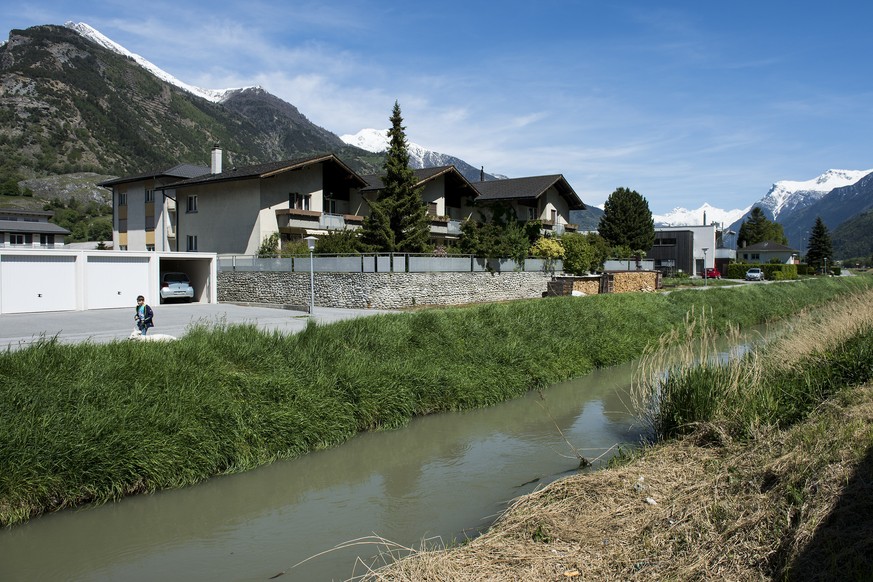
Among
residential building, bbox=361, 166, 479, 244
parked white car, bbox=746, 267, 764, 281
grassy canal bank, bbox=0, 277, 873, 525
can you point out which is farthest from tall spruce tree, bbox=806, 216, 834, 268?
grassy canal bank, bbox=0, 277, 873, 525

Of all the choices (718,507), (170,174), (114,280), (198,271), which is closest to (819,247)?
(170,174)

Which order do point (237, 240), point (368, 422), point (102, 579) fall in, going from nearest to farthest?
point (102, 579) → point (368, 422) → point (237, 240)

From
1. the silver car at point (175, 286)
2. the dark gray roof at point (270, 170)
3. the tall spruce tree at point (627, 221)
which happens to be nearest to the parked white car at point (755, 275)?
the tall spruce tree at point (627, 221)

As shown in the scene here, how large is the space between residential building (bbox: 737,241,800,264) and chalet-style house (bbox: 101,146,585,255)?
57344mm

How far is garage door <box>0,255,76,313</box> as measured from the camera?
25.2 metres

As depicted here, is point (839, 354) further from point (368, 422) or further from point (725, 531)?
point (368, 422)

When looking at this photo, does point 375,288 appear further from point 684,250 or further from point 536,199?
point 684,250

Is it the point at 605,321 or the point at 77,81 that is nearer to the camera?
the point at 605,321

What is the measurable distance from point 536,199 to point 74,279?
3393 centimetres

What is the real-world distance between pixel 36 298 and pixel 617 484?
1024 inches

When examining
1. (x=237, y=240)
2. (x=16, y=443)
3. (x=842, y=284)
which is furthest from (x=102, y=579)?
(x=842, y=284)

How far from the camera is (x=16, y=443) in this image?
7.96m

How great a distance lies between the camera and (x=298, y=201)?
39469 mm

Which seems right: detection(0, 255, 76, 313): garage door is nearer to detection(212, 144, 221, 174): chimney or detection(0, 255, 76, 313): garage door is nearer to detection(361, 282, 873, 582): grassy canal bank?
detection(212, 144, 221, 174): chimney
